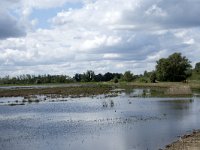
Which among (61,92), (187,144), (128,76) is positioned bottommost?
(187,144)

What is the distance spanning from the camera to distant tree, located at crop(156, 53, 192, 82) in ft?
418

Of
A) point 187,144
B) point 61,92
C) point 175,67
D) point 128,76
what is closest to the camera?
point 187,144

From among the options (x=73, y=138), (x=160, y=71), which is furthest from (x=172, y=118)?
(x=160, y=71)

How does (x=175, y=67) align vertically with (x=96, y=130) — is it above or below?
above

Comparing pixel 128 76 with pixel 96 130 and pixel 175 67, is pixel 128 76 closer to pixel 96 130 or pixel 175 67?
pixel 175 67

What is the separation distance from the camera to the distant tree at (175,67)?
418ft

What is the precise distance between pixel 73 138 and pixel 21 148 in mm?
4417

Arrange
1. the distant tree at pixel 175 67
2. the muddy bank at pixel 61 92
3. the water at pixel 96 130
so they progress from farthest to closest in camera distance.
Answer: the distant tree at pixel 175 67
the muddy bank at pixel 61 92
the water at pixel 96 130

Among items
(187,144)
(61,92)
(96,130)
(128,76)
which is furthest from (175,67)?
(187,144)

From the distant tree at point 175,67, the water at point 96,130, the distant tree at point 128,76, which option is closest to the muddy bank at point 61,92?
the distant tree at point 175,67

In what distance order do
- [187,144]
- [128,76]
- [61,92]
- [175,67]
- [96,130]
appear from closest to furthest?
[187,144] < [96,130] < [61,92] < [175,67] < [128,76]

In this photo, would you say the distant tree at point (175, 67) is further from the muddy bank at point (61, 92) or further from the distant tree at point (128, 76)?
the distant tree at point (128, 76)

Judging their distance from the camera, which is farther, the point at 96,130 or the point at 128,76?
the point at 128,76

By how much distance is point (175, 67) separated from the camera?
128 m
